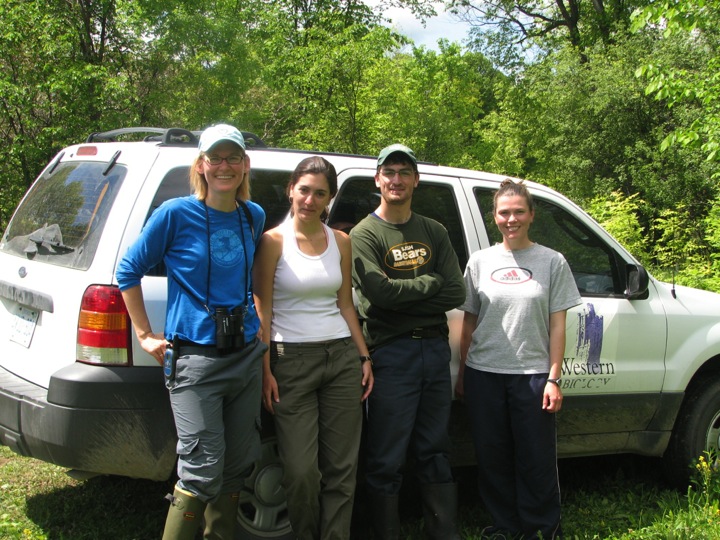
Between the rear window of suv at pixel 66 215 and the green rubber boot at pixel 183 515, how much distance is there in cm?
103

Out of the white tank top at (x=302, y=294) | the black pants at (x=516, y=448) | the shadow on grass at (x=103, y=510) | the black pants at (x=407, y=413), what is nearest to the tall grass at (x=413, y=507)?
the shadow on grass at (x=103, y=510)

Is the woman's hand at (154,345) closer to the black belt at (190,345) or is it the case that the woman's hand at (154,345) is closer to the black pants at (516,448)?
the black belt at (190,345)

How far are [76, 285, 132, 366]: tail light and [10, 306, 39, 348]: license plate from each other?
419 mm

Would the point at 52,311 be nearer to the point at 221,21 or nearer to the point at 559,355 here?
the point at 559,355

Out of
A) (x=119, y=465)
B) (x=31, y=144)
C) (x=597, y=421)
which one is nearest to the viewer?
(x=119, y=465)

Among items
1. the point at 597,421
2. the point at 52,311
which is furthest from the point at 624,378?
the point at 52,311

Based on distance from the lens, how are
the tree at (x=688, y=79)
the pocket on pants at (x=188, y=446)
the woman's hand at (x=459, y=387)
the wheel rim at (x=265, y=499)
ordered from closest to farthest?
the pocket on pants at (x=188, y=446) < the wheel rim at (x=265, y=499) < the woman's hand at (x=459, y=387) < the tree at (x=688, y=79)

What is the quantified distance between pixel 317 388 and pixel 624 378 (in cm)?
207

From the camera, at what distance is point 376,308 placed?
3162 mm

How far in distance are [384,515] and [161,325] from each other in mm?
1309

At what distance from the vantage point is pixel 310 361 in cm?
292

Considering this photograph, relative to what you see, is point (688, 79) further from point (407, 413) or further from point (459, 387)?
point (407, 413)

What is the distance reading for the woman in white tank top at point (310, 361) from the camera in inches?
114

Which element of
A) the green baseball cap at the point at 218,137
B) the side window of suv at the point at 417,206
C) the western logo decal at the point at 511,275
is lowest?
the western logo decal at the point at 511,275
